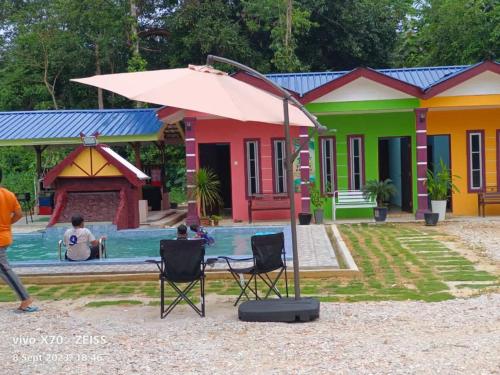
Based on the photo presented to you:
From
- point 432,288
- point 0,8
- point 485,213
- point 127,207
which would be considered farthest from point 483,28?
point 0,8

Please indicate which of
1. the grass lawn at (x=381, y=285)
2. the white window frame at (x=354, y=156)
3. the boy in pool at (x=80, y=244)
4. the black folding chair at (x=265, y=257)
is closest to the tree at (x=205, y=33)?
the white window frame at (x=354, y=156)

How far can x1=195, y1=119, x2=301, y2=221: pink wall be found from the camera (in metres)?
16.5

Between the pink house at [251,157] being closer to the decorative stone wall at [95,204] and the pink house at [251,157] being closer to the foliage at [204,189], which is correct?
the foliage at [204,189]

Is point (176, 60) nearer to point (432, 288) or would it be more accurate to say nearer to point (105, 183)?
point (105, 183)

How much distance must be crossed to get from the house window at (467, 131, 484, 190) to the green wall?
58.8 inches

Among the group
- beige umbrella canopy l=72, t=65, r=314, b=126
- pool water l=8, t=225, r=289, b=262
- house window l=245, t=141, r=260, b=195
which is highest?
beige umbrella canopy l=72, t=65, r=314, b=126

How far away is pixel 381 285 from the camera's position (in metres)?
7.75

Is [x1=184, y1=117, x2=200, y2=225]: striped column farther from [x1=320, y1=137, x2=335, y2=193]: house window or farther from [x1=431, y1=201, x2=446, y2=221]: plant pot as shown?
[x1=431, y1=201, x2=446, y2=221]: plant pot

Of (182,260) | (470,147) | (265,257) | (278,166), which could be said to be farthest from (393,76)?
(182,260)

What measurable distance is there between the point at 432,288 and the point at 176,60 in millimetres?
21804

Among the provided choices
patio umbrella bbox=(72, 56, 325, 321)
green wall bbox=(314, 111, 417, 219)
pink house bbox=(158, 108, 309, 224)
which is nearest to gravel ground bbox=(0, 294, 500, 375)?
patio umbrella bbox=(72, 56, 325, 321)

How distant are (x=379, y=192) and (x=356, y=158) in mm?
1797

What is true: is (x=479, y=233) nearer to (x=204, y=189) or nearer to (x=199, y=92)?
(x=204, y=189)

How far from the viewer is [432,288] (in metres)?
7.40
